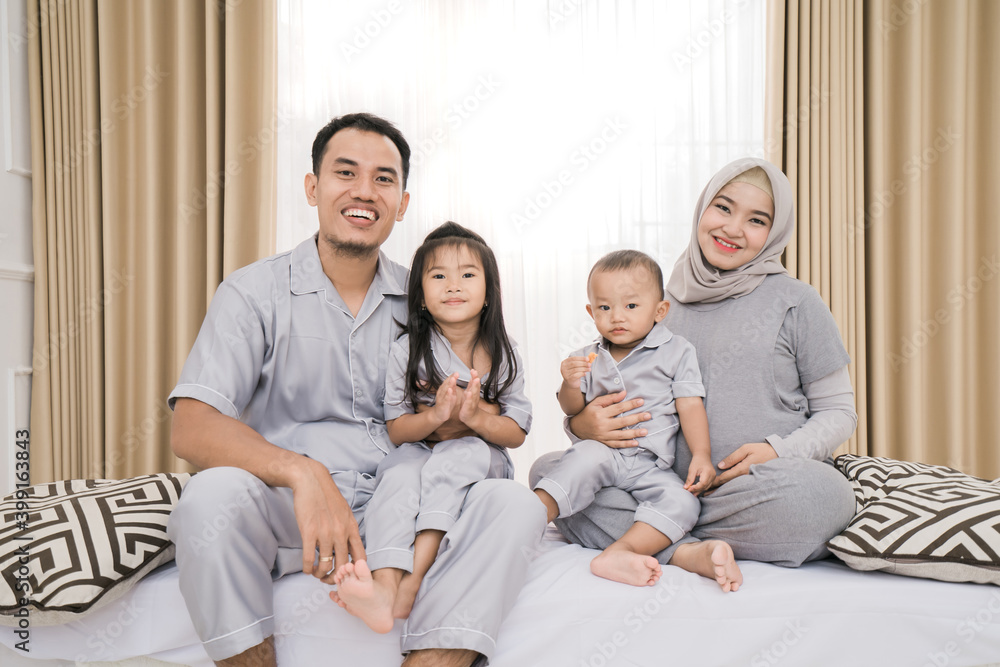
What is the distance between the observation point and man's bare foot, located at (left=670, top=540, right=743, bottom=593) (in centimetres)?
132

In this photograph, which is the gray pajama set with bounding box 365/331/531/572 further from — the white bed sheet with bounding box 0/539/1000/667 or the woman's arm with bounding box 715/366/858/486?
the woman's arm with bounding box 715/366/858/486

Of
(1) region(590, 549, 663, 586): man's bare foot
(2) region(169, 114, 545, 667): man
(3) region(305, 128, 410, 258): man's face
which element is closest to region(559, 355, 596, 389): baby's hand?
(2) region(169, 114, 545, 667): man

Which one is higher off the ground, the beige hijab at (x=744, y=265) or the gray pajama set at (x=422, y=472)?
the beige hijab at (x=744, y=265)

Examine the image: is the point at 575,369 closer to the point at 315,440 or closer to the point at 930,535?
the point at 315,440

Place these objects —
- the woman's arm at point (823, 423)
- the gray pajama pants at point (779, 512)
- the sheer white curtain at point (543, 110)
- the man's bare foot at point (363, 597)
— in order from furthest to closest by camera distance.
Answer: the sheer white curtain at point (543, 110), the woman's arm at point (823, 423), the gray pajama pants at point (779, 512), the man's bare foot at point (363, 597)

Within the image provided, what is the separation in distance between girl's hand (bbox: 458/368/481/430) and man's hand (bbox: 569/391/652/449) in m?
0.34

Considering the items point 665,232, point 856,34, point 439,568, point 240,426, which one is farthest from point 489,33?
point 439,568

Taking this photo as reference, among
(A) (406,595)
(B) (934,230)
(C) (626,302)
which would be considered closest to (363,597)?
(A) (406,595)

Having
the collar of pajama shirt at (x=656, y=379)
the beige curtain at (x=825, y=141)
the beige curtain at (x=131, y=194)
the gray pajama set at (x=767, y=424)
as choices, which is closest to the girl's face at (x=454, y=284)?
the collar of pajama shirt at (x=656, y=379)

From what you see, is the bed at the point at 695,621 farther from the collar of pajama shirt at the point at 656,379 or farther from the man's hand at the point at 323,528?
the collar of pajama shirt at the point at 656,379

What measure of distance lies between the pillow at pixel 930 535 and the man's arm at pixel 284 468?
106 centimetres

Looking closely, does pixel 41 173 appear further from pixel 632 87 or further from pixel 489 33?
pixel 632 87

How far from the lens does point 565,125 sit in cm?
311

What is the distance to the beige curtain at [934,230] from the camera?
118 inches
